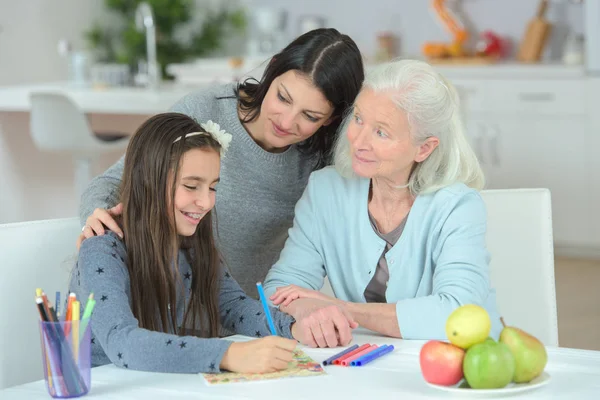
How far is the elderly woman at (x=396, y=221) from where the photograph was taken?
188 centimetres

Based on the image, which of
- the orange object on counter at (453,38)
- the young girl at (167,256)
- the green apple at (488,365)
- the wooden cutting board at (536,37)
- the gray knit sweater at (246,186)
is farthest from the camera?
Answer: the orange object on counter at (453,38)

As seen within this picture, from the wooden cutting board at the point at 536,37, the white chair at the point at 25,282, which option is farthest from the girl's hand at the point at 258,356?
the wooden cutting board at the point at 536,37

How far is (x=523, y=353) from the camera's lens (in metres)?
1.39

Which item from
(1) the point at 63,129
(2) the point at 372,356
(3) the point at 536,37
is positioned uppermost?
(3) the point at 536,37

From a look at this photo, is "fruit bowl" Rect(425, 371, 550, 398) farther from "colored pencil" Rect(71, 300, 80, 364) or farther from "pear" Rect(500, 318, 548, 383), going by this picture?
"colored pencil" Rect(71, 300, 80, 364)

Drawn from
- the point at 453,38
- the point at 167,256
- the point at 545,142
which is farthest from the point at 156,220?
the point at 453,38

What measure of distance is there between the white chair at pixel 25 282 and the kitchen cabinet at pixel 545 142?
3722 mm

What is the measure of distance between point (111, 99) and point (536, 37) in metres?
2.33

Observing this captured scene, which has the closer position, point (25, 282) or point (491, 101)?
point (25, 282)

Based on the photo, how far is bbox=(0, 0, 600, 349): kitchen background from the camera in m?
5.26

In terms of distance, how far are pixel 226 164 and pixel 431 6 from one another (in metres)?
4.11

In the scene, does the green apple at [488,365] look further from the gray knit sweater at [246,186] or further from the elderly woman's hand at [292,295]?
the gray knit sweater at [246,186]

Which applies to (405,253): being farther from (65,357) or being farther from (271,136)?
(65,357)

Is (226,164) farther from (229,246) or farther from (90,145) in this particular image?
(90,145)
